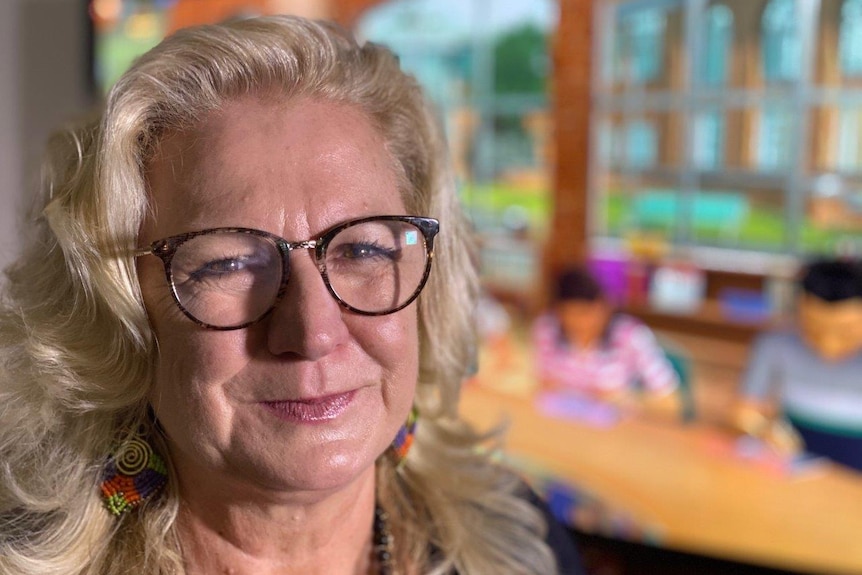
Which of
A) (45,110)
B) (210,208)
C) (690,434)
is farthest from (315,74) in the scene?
(45,110)

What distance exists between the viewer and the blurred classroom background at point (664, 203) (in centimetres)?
180

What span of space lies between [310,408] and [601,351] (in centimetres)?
154

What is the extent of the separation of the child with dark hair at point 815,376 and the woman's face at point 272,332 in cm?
139

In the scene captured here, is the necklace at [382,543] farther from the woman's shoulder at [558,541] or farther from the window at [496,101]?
the window at [496,101]

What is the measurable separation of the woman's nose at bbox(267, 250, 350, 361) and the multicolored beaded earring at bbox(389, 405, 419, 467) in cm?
27

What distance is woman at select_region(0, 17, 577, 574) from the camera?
0.73m

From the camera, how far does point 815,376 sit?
1.85 meters

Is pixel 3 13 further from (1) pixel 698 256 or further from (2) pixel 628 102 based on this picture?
(1) pixel 698 256

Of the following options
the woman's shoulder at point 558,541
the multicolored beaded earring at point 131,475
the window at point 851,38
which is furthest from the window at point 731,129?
the multicolored beaded earring at point 131,475

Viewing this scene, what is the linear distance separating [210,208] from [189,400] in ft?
0.62

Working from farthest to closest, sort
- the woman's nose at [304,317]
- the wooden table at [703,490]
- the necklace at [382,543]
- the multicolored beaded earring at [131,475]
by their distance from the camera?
the wooden table at [703,490] < the necklace at [382,543] < the multicolored beaded earring at [131,475] < the woman's nose at [304,317]

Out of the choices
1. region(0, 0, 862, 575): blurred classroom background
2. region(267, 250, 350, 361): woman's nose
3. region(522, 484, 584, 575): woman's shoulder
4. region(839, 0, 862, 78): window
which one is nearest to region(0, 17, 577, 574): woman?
region(267, 250, 350, 361): woman's nose

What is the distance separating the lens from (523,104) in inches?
91.4

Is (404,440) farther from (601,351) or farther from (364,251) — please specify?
(601,351)
